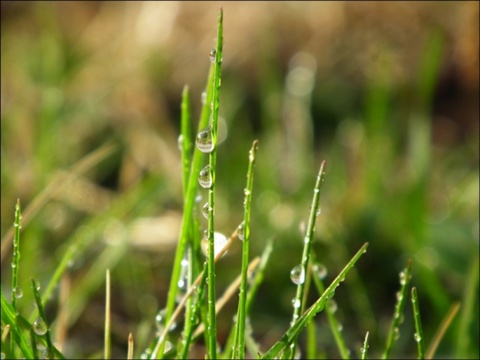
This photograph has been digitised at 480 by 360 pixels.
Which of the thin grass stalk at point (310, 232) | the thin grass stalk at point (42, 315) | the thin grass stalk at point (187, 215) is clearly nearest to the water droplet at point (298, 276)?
the thin grass stalk at point (310, 232)

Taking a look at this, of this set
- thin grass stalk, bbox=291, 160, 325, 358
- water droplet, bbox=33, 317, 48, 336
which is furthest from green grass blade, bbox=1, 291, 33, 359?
thin grass stalk, bbox=291, 160, 325, 358

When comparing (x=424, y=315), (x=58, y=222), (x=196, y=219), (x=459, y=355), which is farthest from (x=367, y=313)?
(x=58, y=222)

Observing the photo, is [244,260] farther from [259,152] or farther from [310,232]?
[259,152]

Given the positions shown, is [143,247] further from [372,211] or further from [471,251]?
[471,251]

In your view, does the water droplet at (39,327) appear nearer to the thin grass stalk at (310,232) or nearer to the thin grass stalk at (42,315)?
the thin grass stalk at (42,315)

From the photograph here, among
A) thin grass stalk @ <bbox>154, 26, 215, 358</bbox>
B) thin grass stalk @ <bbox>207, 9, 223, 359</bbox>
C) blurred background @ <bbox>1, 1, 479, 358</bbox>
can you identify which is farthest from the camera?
blurred background @ <bbox>1, 1, 479, 358</bbox>

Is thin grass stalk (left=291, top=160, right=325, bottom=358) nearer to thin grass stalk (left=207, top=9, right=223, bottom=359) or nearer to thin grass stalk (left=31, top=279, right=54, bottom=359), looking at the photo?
thin grass stalk (left=207, top=9, right=223, bottom=359)

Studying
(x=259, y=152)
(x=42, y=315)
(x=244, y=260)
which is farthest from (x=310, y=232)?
(x=259, y=152)

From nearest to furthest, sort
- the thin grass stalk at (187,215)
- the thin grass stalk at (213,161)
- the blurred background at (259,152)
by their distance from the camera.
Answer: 1. the thin grass stalk at (213,161)
2. the thin grass stalk at (187,215)
3. the blurred background at (259,152)
